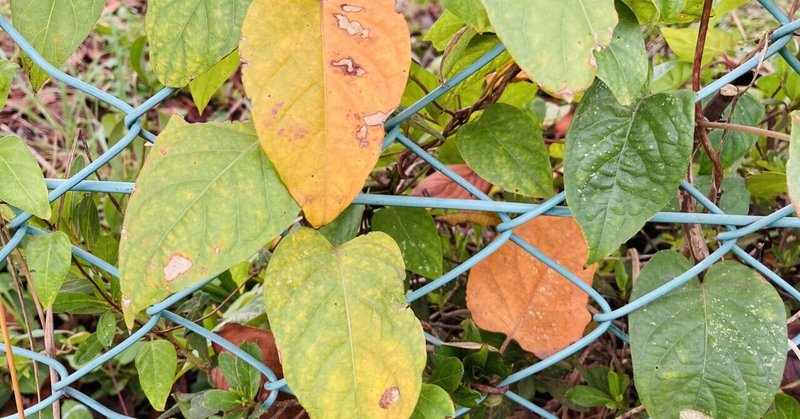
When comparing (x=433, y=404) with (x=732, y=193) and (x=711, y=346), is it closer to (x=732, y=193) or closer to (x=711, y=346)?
(x=711, y=346)

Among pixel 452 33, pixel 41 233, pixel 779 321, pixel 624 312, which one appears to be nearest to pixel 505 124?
pixel 452 33

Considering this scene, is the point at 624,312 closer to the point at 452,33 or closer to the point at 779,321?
the point at 779,321

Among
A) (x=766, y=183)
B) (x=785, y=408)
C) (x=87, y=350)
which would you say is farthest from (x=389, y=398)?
(x=766, y=183)

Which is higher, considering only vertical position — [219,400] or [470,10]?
[470,10]

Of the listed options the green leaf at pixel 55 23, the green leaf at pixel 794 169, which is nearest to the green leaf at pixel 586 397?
the green leaf at pixel 794 169

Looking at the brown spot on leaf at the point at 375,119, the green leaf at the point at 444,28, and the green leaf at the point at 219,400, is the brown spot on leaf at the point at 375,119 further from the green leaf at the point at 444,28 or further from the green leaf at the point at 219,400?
the green leaf at the point at 219,400

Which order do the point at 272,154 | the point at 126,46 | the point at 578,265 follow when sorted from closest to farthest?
the point at 272,154 < the point at 578,265 < the point at 126,46
